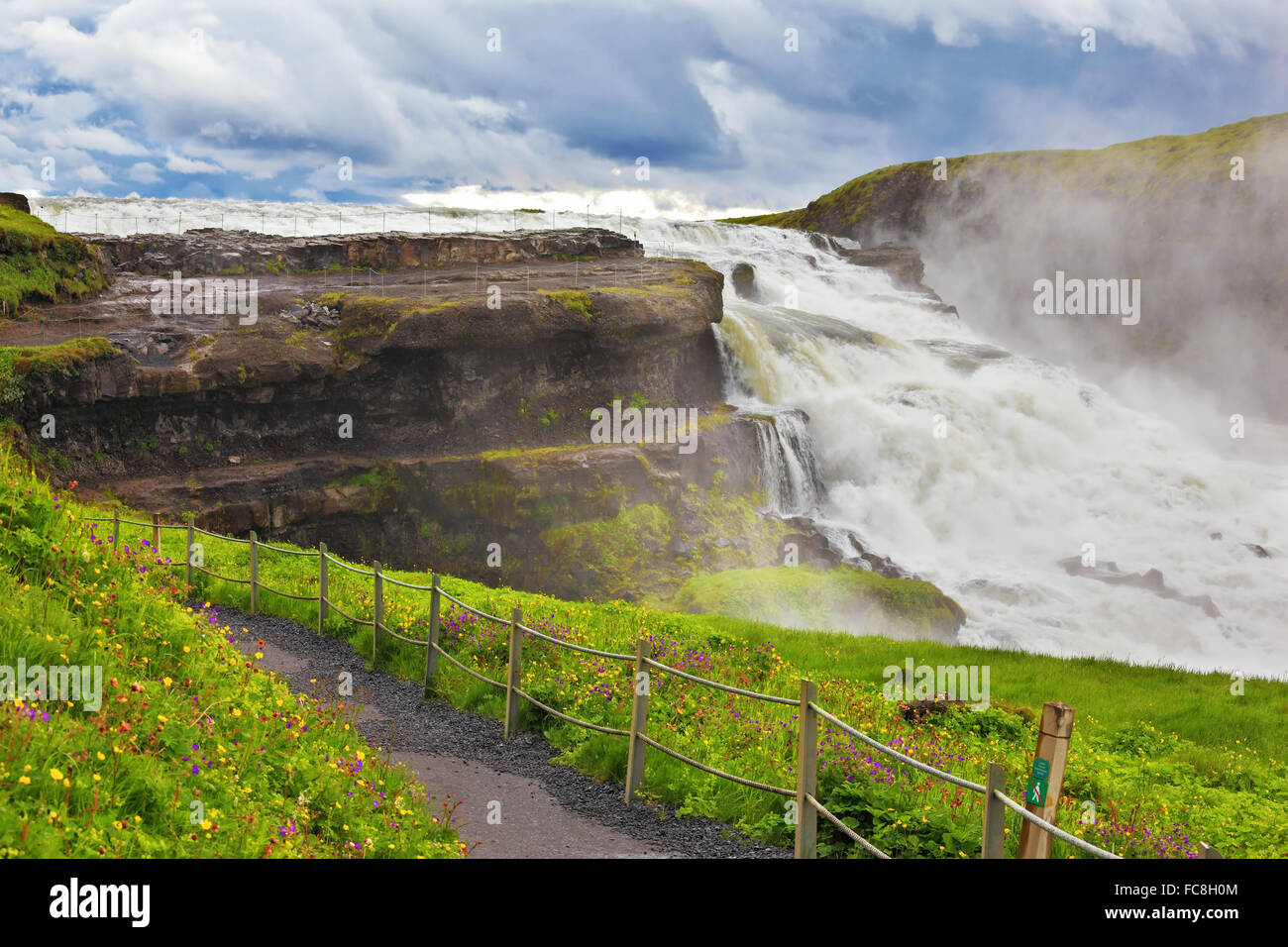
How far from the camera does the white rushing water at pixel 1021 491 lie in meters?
26.3

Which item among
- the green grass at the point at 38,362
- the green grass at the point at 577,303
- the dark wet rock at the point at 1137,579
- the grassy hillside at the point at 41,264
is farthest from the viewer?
the green grass at the point at 577,303

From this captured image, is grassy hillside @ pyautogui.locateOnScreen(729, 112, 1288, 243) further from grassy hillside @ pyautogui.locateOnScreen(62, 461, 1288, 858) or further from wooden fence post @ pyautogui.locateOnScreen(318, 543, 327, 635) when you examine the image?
wooden fence post @ pyautogui.locateOnScreen(318, 543, 327, 635)

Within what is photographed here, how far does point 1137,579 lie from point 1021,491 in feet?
20.3

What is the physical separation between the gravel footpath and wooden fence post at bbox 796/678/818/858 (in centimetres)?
44

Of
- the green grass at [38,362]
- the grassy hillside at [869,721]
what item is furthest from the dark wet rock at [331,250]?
the grassy hillside at [869,721]

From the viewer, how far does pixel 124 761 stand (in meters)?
5.79

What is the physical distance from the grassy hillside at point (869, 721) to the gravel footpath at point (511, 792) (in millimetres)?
248

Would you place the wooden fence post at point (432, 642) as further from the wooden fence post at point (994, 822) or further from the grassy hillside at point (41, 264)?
the grassy hillside at point (41, 264)

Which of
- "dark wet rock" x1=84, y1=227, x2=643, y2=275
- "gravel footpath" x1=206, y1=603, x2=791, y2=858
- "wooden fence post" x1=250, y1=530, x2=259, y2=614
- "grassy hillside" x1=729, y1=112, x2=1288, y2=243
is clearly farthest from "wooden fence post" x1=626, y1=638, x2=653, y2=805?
"grassy hillside" x1=729, y1=112, x2=1288, y2=243

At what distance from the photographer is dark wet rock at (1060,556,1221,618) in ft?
89.8

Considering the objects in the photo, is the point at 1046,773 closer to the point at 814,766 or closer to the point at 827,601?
the point at 814,766

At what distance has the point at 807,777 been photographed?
7.14m

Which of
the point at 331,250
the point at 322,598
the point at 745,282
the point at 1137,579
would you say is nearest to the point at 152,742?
the point at 322,598

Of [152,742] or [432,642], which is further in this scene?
[432,642]
